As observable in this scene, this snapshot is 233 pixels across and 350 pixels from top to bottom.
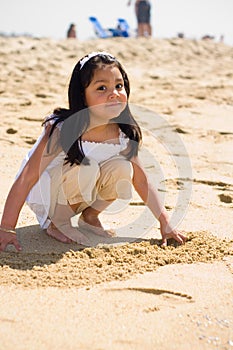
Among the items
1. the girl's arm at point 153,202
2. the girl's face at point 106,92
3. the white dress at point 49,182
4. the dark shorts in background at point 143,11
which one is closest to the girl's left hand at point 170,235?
the girl's arm at point 153,202

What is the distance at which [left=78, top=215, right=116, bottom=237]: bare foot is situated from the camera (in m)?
2.14

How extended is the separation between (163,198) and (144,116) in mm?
1953

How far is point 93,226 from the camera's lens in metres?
2.19

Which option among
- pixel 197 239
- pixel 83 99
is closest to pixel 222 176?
pixel 197 239

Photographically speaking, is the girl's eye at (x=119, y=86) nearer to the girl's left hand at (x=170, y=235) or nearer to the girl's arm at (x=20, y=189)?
the girl's arm at (x=20, y=189)

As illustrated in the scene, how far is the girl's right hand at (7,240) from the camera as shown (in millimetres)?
1857

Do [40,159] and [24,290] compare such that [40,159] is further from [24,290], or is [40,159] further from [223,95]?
[223,95]

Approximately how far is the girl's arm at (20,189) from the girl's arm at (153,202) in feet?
1.24

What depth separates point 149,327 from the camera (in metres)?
1.37

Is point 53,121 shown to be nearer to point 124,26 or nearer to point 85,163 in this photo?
point 85,163

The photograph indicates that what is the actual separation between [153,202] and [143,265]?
37 cm

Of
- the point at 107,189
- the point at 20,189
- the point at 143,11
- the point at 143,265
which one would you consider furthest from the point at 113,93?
the point at 143,11

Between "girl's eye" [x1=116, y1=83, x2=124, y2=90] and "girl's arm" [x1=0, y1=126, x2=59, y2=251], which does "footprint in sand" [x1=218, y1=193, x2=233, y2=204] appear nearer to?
"girl's eye" [x1=116, y1=83, x2=124, y2=90]

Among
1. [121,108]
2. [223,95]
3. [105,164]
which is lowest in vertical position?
[223,95]
